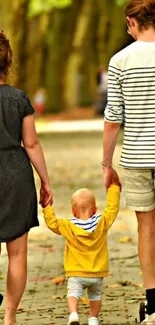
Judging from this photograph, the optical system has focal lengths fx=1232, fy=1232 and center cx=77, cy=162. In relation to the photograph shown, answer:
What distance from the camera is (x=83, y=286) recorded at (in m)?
7.27

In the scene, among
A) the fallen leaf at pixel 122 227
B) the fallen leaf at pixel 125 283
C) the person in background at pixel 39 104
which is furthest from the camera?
the person in background at pixel 39 104

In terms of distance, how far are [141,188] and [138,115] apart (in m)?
0.43

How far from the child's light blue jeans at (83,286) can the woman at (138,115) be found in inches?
12.1

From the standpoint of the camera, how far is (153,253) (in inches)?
287

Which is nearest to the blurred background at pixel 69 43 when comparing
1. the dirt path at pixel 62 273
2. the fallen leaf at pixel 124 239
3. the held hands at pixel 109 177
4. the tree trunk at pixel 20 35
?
the tree trunk at pixel 20 35

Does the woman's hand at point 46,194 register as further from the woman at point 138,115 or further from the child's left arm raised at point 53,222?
the woman at point 138,115

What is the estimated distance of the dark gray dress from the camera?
704 cm

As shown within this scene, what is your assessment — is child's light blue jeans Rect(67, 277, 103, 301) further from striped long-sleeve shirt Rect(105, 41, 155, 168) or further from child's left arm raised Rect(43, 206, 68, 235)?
striped long-sleeve shirt Rect(105, 41, 155, 168)

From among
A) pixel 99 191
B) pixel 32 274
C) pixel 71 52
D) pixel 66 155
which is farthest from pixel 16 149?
pixel 71 52

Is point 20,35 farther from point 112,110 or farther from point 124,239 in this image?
point 112,110

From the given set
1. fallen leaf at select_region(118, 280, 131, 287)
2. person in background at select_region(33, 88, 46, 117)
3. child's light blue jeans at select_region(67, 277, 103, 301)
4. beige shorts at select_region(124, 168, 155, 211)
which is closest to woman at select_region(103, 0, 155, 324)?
beige shorts at select_region(124, 168, 155, 211)

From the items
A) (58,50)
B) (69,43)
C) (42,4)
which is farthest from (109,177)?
(58,50)

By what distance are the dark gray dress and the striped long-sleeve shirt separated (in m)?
0.59

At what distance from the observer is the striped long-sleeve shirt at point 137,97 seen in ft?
23.1
